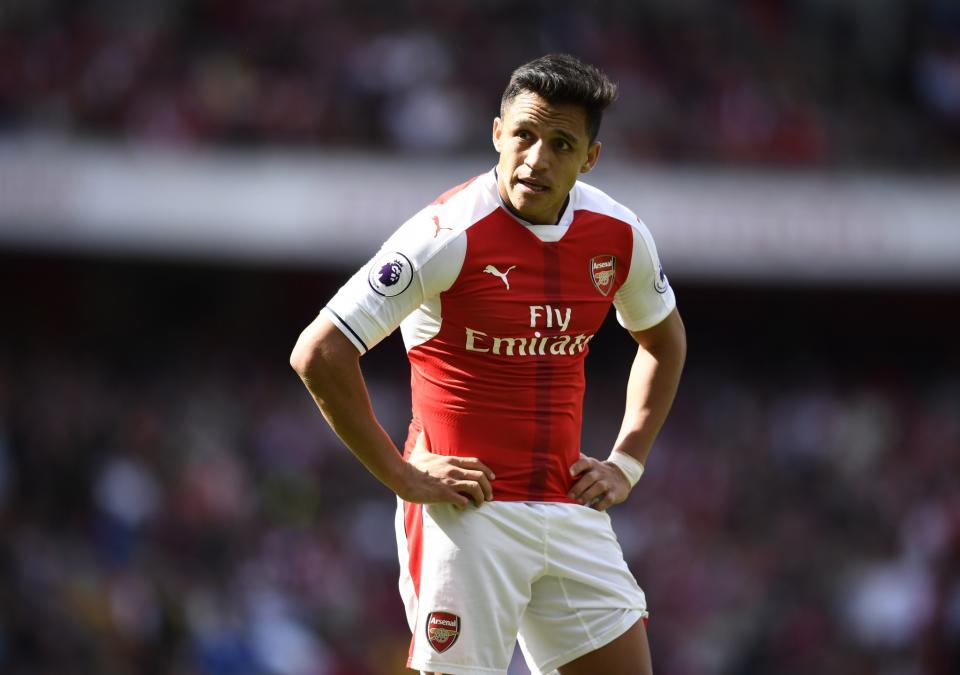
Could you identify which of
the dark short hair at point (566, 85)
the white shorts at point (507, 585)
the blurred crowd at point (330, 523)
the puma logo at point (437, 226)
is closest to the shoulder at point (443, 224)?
the puma logo at point (437, 226)

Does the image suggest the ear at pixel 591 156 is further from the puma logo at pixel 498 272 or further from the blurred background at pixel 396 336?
the blurred background at pixel 396 336

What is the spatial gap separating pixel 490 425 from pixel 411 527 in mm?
356

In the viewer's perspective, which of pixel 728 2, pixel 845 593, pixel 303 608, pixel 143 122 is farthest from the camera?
pixel 728 2

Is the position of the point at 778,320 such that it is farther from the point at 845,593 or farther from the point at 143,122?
the point at 143,122

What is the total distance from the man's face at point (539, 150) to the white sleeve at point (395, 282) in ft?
0.68

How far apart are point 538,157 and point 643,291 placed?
0.60 meters

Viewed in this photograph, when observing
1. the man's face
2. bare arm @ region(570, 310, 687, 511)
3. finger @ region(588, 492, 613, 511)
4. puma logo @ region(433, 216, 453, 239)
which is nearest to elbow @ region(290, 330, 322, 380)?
puma logo @ region(433, 216, 453, 239)

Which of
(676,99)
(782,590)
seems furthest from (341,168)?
(782,590)

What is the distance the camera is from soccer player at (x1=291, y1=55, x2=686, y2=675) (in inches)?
147

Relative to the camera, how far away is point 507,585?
3.81 m

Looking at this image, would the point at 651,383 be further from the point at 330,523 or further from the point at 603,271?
the point at 330,523

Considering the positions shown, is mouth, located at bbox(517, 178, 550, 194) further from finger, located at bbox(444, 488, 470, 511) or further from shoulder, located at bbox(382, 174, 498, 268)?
finger, located at bbox(444, 488, 470, 511)

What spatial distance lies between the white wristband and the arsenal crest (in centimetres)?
52

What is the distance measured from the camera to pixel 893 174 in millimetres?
14828
